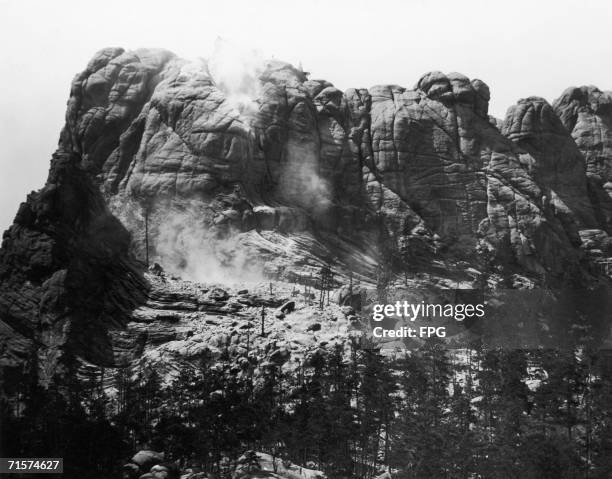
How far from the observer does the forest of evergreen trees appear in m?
98.5

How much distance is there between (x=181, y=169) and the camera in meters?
192

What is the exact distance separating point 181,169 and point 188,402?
81418 millimetres

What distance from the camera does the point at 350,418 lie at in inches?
4296

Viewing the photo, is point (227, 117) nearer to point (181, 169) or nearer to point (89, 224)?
point (181, 169)

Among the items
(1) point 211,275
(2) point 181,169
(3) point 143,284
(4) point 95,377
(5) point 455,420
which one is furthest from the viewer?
(2) point 181,169

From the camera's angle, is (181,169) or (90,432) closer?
(90,432)

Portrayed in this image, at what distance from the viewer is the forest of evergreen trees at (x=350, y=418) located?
Result: 9850 centimetres

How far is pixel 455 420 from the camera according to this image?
113 metres

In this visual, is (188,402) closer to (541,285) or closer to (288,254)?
(288,254)

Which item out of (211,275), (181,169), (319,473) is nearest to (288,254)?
(211,275)

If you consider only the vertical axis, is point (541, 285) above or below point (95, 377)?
above

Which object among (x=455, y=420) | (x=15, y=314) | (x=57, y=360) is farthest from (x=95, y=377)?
(x=455, y=420)

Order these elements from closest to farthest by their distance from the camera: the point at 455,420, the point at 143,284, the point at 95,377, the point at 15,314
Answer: the point at 455,420 → the point at 95,377 → the point at 15,314 → the point at 143,284

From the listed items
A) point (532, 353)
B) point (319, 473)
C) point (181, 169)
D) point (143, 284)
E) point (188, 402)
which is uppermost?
point (181, 169)
